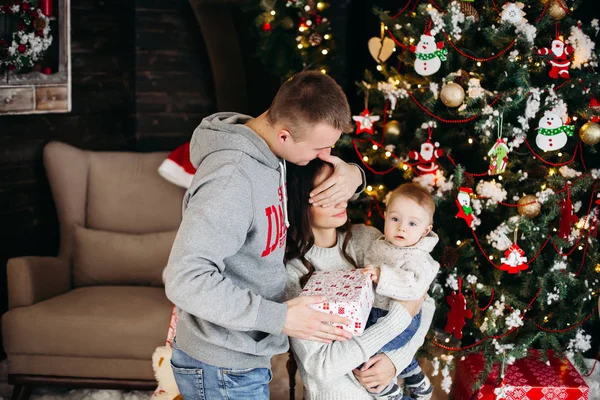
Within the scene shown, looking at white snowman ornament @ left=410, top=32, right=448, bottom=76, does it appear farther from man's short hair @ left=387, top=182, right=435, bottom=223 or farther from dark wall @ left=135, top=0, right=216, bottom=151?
dark wall @ left=135, top=0, right=216, bottom=151

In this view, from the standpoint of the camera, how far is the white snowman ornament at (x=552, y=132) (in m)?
2.71

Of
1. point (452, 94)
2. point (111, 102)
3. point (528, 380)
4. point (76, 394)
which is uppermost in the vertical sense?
point (452, 94)

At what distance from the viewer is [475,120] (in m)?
2.89

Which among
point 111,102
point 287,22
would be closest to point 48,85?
point 111,102

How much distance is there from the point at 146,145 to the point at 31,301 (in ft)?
5.04

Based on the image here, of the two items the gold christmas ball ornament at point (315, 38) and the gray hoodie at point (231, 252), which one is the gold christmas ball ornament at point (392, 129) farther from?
the gray hoodie at point (231, 252)

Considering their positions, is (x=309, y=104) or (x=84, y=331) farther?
(x=84, y=331)

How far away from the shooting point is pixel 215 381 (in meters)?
1.75

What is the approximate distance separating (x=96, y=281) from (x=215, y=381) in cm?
187

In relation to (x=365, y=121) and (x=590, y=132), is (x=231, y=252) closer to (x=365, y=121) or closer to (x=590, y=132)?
(x=365, y=121)

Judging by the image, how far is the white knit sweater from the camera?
6.54 feet

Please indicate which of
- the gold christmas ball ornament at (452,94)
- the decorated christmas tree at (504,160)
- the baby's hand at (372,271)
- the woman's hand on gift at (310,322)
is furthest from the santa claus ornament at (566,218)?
the woman's hand on gift at (310,322)

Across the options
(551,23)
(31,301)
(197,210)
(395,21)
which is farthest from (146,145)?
(197,210)

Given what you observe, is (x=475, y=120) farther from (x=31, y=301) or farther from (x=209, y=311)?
(x=31, y=301)
